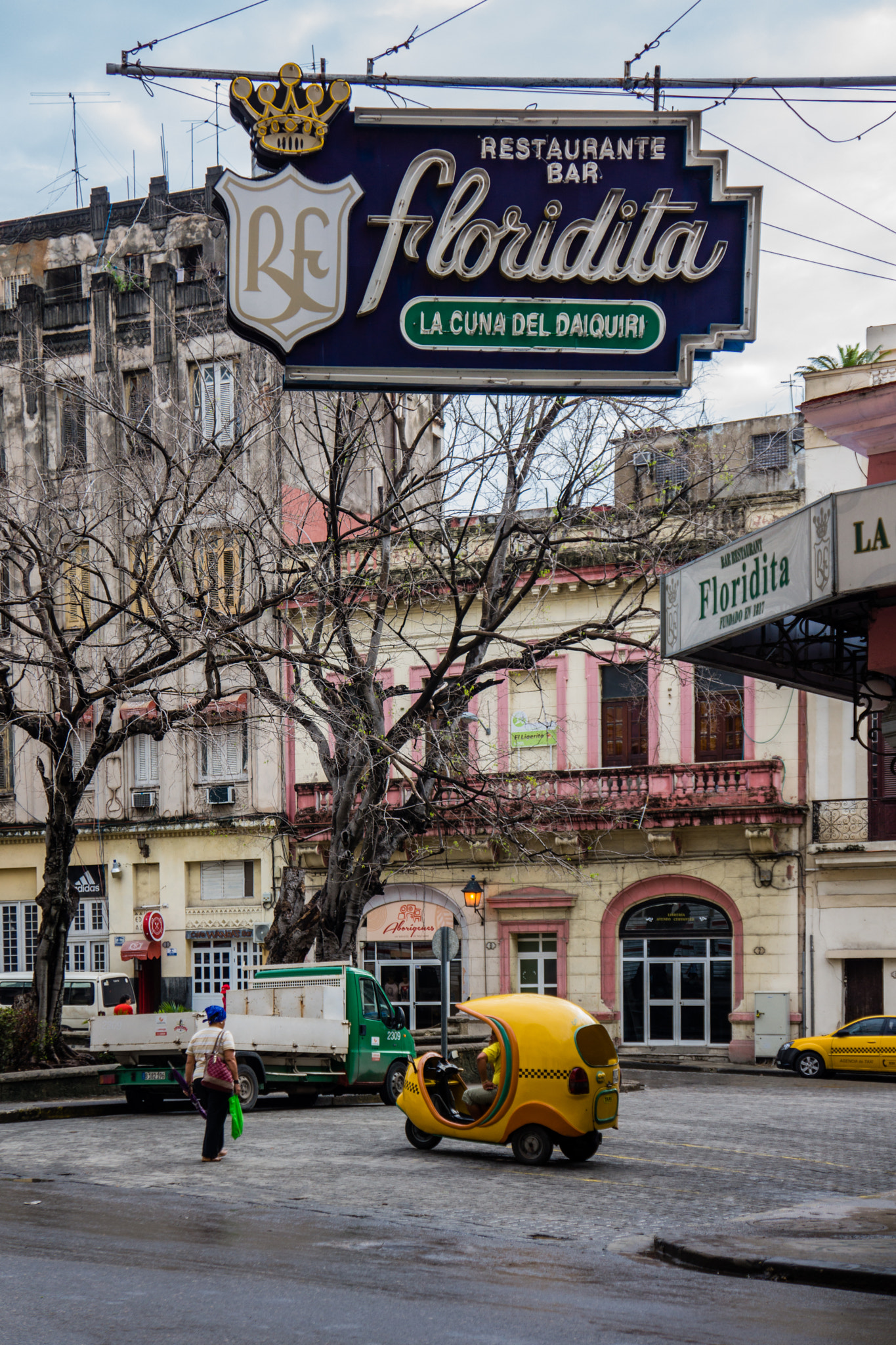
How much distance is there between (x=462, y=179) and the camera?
798 cm

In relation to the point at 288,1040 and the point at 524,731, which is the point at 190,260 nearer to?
the point at 524,731

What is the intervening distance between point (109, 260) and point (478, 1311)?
1465 inches

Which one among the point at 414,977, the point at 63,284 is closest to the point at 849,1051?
the point at 414,977

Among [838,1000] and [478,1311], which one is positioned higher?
[478,1311]

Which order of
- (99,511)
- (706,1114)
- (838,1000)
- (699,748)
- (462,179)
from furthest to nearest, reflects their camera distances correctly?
(699,748), (838,1000), (99,511), (706,1114), (462,179)

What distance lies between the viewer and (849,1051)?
94.0 feet

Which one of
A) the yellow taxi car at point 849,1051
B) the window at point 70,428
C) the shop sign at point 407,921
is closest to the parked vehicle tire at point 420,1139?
the yellow taxi car at point 849,1051

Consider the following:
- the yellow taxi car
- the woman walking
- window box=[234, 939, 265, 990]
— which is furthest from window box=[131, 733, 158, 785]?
the woman walking

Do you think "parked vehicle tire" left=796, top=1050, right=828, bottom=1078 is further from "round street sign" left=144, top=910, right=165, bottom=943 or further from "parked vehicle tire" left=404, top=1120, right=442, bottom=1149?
"parked vehicle tire" left=404, top=1120, right=442, bottom=1149

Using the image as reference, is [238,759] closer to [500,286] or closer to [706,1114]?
[706,1114]

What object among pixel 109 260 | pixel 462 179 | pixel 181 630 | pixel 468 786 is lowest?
pixel 468 786

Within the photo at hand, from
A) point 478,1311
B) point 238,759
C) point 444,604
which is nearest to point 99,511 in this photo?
point 444,604

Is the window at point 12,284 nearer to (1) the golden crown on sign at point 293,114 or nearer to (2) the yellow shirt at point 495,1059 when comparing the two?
(2) the yellow shirt at point 495,1059

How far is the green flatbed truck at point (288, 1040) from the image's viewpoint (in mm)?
21453
